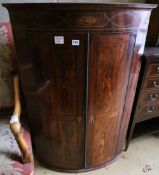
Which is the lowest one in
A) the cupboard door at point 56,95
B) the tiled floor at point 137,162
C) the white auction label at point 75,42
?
the tiled floor at point 137,162

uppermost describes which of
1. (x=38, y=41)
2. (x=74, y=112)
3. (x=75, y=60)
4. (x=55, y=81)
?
(x=38, y=41)

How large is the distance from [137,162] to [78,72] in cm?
101

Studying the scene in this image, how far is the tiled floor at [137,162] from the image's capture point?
5.05ft

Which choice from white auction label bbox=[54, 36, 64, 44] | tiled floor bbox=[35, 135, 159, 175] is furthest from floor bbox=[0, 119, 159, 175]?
white auction label bbox=[54, 36, 64, 44]

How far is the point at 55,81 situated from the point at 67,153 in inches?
23.1

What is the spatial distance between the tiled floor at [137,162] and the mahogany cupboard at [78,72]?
15 centimetres

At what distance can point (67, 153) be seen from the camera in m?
1.42

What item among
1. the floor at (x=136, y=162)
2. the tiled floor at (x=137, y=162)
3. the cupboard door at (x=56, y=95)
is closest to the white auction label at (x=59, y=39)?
the cupboard door at (x=56, y=95)

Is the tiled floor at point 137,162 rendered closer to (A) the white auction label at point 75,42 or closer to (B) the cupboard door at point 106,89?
(B) the cupboard door at point 106,89

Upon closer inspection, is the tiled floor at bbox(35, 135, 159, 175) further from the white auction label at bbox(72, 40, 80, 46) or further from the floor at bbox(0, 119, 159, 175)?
the white auction label at bbox(72, 40, 80, 46)

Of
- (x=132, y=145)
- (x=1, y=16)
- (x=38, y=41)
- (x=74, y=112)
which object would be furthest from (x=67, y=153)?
(x=1, y=16)

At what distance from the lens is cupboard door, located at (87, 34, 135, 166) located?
1084mm

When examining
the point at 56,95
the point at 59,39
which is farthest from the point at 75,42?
the point at 56,95

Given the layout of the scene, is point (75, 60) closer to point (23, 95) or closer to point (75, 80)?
point (75, 80)
